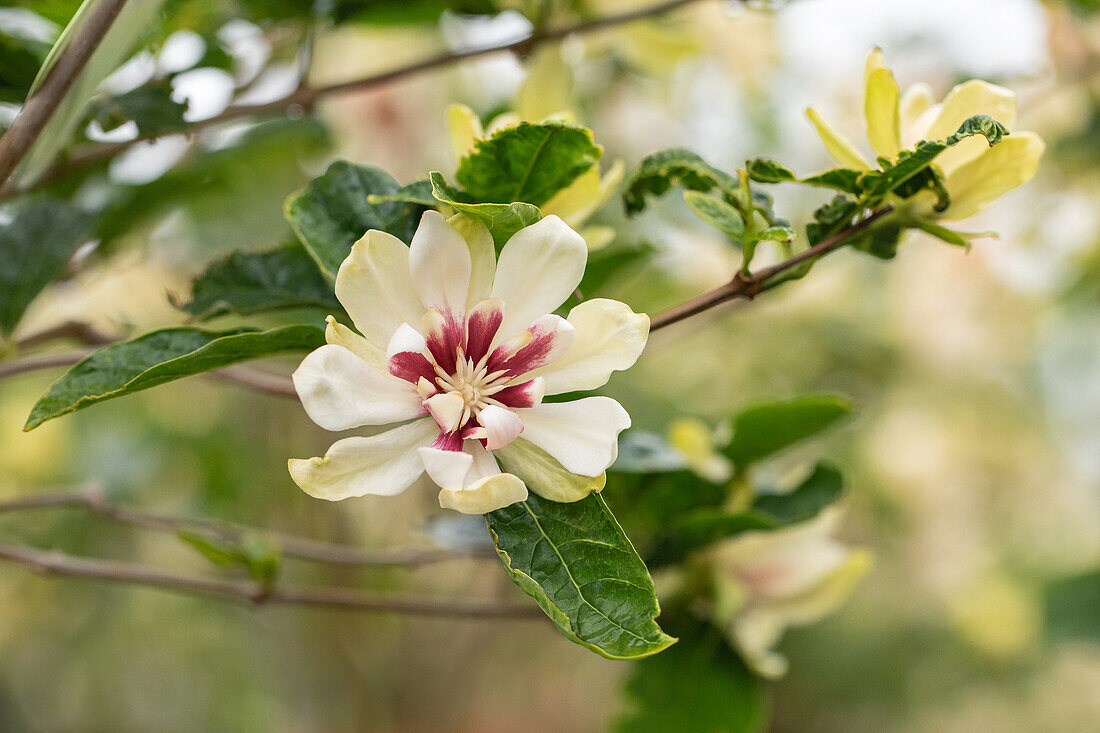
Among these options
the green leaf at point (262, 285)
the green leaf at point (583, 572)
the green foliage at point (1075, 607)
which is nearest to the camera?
the green leaf at point (583, 572)

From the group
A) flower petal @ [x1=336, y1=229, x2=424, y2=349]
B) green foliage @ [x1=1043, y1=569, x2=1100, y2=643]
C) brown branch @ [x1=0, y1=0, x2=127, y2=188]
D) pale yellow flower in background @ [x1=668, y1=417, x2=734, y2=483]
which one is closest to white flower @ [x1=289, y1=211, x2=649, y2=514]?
flower petal @ [x1=336, y1=229, x2=424, y2=349]

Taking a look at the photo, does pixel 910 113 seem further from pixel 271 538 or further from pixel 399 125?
pixel 399 125

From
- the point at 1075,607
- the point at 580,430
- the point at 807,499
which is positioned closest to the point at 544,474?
the point at 580,430

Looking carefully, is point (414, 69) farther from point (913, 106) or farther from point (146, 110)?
point (913, 106)

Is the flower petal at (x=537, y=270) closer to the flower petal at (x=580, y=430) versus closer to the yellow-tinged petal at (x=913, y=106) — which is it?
the flower petal at (x=580, y=430)

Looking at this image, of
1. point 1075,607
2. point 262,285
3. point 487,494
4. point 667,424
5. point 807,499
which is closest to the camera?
point 487,494

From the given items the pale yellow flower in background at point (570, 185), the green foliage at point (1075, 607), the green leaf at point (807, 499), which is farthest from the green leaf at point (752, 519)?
the green foliage at point (1075, 607)
